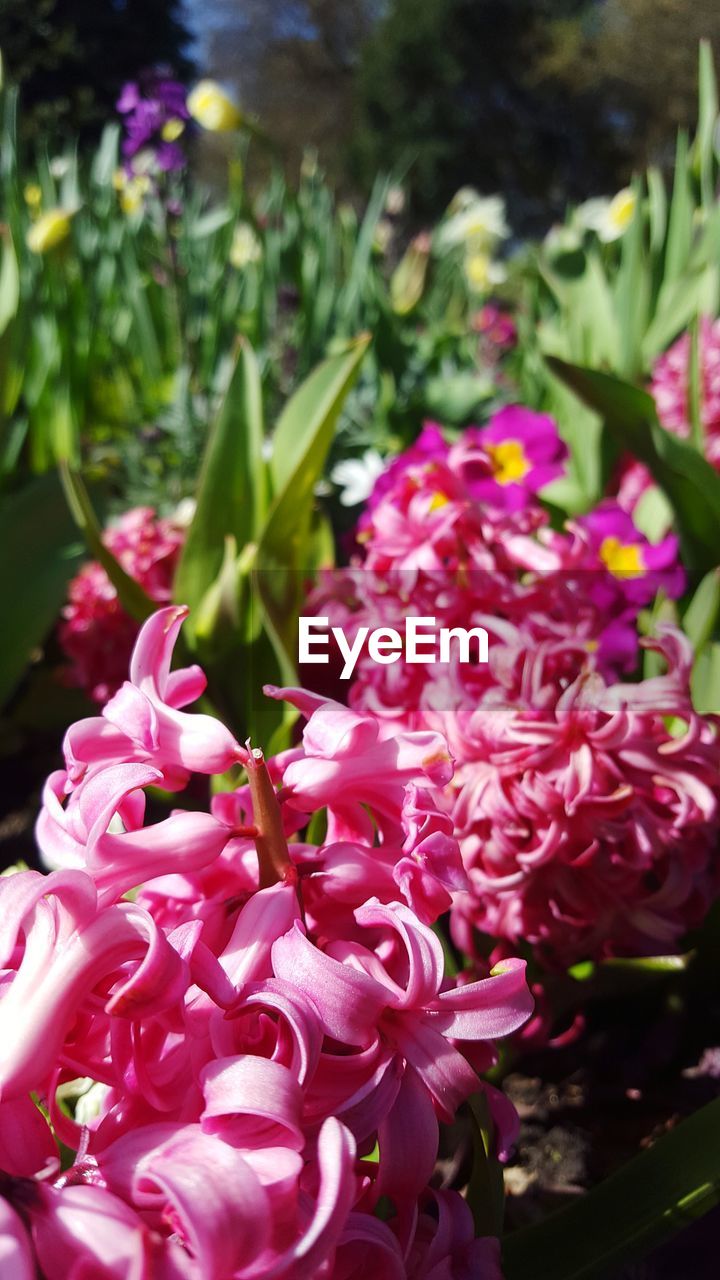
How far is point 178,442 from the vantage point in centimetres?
172

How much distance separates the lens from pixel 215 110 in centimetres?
204

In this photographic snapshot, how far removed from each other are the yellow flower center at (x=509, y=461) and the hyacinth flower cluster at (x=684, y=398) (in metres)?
0.13

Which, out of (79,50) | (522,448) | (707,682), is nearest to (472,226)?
(522,448)

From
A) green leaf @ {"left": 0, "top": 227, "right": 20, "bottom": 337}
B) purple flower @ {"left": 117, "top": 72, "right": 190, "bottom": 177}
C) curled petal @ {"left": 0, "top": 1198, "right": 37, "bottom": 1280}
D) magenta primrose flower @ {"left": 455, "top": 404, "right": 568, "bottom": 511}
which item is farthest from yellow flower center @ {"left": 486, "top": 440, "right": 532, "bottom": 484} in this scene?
purple flower @ {"left": 117, "top": 72, "right": 190, "bottom": 177}

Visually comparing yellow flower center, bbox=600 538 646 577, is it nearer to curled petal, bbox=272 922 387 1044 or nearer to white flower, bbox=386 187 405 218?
curled petal, bbox=272 922 387 1044

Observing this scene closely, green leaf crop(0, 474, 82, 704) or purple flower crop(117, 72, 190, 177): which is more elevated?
purple flower crop(117, 72, 190, 177)

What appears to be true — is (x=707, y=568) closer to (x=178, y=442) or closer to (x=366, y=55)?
(x=178, y=442)

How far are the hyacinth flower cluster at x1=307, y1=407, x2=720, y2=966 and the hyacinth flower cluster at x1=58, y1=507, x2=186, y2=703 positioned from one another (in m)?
0.46

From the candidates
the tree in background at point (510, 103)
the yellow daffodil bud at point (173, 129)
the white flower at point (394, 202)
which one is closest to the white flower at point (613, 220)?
the white flower at point (394, 202)

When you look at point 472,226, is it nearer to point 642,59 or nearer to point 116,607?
point 116,607

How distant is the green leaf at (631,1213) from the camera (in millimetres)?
390

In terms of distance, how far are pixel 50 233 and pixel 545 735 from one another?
1.67 m

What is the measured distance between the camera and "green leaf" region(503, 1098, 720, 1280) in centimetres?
39

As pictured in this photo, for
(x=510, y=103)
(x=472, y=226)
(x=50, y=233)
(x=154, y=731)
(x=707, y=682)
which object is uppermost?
(x=510, y=103)
